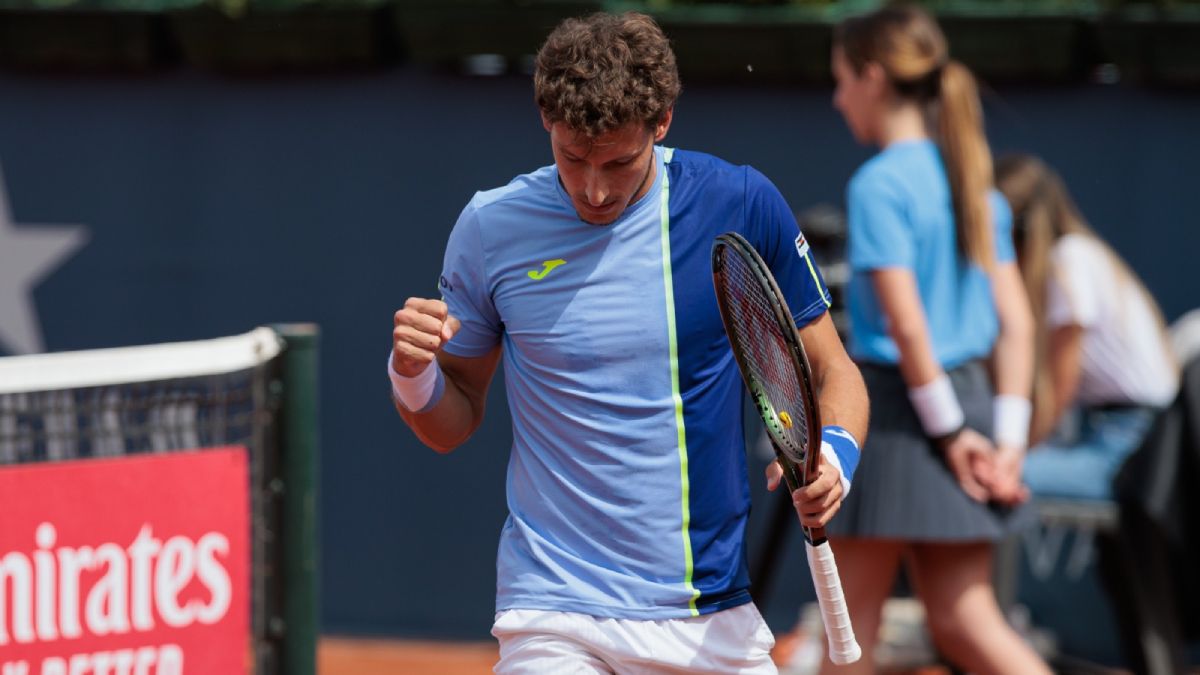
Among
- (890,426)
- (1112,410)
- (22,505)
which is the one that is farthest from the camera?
(1112,410)

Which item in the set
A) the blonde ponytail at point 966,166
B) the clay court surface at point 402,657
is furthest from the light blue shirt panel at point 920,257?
the clay court surface at point 402,657

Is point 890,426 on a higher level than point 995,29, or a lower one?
lower

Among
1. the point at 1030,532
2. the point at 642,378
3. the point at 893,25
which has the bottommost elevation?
the point at 1030,532

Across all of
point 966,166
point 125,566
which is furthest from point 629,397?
point 966,166

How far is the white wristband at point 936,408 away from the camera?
396 centimetres

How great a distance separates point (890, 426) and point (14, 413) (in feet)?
6.51

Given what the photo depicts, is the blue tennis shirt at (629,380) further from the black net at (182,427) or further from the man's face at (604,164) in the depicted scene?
the black net at (182,427)

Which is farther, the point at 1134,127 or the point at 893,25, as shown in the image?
the point at 1134,127

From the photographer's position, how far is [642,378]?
8.72ft

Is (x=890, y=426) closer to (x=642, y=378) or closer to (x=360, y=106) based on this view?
(x=642, y=378)

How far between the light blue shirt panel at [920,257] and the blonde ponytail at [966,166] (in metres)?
0.02

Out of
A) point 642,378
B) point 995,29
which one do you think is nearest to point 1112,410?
point 995,29

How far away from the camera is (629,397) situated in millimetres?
2656

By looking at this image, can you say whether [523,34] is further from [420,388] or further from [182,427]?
[420,388]
